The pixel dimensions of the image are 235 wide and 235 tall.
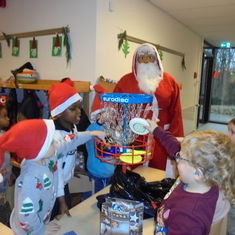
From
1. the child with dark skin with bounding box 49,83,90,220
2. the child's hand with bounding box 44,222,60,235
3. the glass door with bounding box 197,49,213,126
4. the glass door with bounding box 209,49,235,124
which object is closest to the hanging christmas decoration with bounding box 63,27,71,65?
the child with dark skin with bounding box 49,83,90,220

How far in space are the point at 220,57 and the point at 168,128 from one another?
4.73 metres

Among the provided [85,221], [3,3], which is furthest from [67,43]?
[85,221]

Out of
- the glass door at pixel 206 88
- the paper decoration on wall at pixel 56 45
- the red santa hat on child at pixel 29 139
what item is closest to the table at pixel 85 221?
the red santa hat on child at pixel 29 139

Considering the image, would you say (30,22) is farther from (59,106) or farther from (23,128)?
(23,128)

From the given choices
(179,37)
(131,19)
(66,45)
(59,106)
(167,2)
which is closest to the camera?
(59,106)

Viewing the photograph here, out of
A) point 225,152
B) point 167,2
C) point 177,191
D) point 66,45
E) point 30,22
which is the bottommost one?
point 177,191

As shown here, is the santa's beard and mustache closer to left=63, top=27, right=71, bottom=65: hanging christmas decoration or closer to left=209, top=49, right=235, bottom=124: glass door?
left=63, top=27, right=71, bottom=65: hanging christmas decoration

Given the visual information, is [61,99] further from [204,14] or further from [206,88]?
[206,88]

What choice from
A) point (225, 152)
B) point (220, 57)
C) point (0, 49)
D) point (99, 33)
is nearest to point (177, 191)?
point (225, 152)

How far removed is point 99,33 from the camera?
82.4 inches

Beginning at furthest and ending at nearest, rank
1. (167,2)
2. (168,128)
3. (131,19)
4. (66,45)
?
(167,2) < (131,19) < (66,45) < (168,128)

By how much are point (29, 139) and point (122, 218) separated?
45 centimetres

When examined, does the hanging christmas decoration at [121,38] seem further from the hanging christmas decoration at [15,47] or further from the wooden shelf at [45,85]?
the hanging christmas decoration at [15,47]

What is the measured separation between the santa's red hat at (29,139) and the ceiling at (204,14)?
7.81 feet
